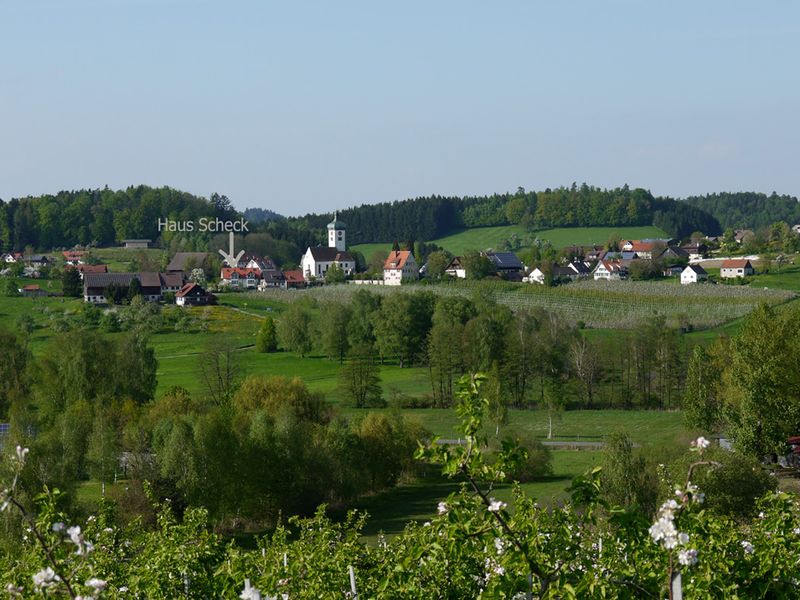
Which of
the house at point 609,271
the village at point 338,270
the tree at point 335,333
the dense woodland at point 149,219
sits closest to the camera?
the tree at point 335,333

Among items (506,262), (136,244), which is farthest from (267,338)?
(136,244)

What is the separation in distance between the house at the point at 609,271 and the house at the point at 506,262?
32.1 feet

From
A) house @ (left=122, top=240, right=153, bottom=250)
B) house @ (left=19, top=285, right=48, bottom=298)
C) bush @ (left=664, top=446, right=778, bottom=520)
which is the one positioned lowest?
bush @ (left=664, top=446, right=778, bottom=520)

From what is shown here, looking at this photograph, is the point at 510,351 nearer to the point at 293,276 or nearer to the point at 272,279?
the point at 272,279

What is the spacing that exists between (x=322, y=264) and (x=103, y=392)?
9134 cm

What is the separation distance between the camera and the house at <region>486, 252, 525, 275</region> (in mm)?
134250

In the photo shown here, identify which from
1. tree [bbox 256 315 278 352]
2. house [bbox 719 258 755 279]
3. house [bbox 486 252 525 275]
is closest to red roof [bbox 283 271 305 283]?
house [bbox 486 252 525 275]

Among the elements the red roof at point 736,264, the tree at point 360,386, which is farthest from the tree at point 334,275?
the tree at point 360,386

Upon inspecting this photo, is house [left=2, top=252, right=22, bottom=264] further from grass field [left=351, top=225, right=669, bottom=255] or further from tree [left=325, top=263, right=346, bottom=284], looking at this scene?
grass field [left=351, top=225, right=669, bottom=255]

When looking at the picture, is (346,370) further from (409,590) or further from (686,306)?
(409,590)

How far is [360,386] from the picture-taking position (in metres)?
62.5

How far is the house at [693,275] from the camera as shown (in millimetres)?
Answer: 116244

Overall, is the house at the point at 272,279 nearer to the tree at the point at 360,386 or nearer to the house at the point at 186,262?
the house at the point at 186,262

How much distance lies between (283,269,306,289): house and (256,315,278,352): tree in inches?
2007
